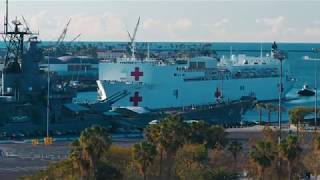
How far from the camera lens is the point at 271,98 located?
16412cm

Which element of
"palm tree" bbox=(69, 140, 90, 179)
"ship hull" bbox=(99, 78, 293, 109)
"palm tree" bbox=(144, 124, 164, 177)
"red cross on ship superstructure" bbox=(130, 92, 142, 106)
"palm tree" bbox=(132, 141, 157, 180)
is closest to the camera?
"palm tree" bbox=(69, 140, 90, 179)

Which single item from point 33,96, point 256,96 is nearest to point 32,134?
point 33,96

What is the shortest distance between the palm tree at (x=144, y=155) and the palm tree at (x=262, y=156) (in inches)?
217

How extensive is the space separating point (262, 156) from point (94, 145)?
922 cm

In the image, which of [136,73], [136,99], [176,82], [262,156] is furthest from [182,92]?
[262,156]

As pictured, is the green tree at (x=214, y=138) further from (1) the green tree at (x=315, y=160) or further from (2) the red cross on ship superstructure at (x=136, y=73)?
(2) the red cross on ship superstructure at (x=136, y=73)

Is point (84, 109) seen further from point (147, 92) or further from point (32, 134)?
point (147, 92)

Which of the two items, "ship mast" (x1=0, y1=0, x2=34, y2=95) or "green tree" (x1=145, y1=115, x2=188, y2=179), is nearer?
"green tree" (x1=145, y1=115, x2=188, y2=179)

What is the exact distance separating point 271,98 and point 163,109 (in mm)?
38304

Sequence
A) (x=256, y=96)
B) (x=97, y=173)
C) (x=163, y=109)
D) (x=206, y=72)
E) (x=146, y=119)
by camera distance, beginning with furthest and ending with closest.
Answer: (x=256, y=96) → (x=206, y=72) → (x=163, y=109) → (x=146, y=119) → (x=97, y=173)

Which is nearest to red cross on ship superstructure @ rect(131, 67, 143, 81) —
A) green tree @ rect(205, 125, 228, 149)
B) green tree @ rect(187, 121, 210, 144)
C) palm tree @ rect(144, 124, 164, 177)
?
green tree @ rect(205, 125, 228, 149)

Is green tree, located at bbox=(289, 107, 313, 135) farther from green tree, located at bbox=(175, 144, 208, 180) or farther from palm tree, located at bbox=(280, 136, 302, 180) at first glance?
palm tree, located at bbox=(280, 136, 302, 180)

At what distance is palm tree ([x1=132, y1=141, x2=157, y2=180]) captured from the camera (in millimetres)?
52406

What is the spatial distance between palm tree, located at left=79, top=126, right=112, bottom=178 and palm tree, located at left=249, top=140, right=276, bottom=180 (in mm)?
8095
